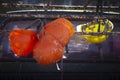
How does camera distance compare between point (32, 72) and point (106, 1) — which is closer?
point (32, 72)

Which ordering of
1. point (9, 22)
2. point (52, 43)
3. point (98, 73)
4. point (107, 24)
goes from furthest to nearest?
point (9, 22) < point (98, 73) < point (107, 24) < point (52, 43)

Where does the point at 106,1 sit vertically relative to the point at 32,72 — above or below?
above

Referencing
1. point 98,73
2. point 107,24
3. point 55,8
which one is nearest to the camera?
point 107,24

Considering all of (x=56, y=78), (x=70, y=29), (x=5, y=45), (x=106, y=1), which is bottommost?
(x=56, y=78)

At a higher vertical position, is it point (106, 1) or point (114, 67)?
point (106, 1)

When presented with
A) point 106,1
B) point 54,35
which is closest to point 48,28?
point 54,35

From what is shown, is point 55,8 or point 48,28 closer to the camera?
point 48,28

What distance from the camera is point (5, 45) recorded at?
3.56 meters

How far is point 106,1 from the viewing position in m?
3.72

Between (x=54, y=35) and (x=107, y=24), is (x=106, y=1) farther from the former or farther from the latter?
(x=54, y=35)

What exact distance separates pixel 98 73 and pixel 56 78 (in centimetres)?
44

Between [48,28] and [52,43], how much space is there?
0.45ft

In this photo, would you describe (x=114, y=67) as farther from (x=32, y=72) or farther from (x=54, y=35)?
(x=54, y=35)

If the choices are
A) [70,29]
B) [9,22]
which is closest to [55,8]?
[9,22]
